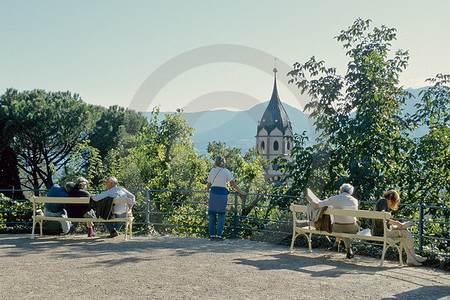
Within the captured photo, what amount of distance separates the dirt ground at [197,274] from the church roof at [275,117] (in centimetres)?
9246

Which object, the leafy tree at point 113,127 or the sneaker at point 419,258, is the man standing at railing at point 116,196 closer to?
the sneaker at point 419,258

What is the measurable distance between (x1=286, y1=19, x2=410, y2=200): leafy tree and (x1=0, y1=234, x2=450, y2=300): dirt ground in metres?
2.73

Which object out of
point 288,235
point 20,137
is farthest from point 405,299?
point 20,137

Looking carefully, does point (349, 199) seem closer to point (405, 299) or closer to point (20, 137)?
point (405, 299)

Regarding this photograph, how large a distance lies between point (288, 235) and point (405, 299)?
4.65 metres

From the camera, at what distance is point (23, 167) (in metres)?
31.3

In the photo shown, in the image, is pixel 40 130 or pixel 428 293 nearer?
pixel 428 293

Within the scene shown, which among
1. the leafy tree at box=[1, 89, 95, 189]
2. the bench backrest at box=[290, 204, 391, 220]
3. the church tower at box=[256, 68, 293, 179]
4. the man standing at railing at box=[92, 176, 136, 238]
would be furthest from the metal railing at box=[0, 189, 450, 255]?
the church tower at box=[256, 68, 293, 179]

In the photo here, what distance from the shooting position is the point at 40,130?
3078 cm

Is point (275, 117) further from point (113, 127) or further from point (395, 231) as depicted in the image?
point (395, 231)

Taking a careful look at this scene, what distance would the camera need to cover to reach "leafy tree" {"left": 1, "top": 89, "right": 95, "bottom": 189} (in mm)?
30141

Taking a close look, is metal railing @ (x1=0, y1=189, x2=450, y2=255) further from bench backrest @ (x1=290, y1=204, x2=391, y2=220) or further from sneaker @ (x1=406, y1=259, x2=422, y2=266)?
bench backrest @ (x1=290, y1=204, x2=391, y2=220)

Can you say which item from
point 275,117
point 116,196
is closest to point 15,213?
point 116,196

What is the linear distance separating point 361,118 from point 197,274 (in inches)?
244
